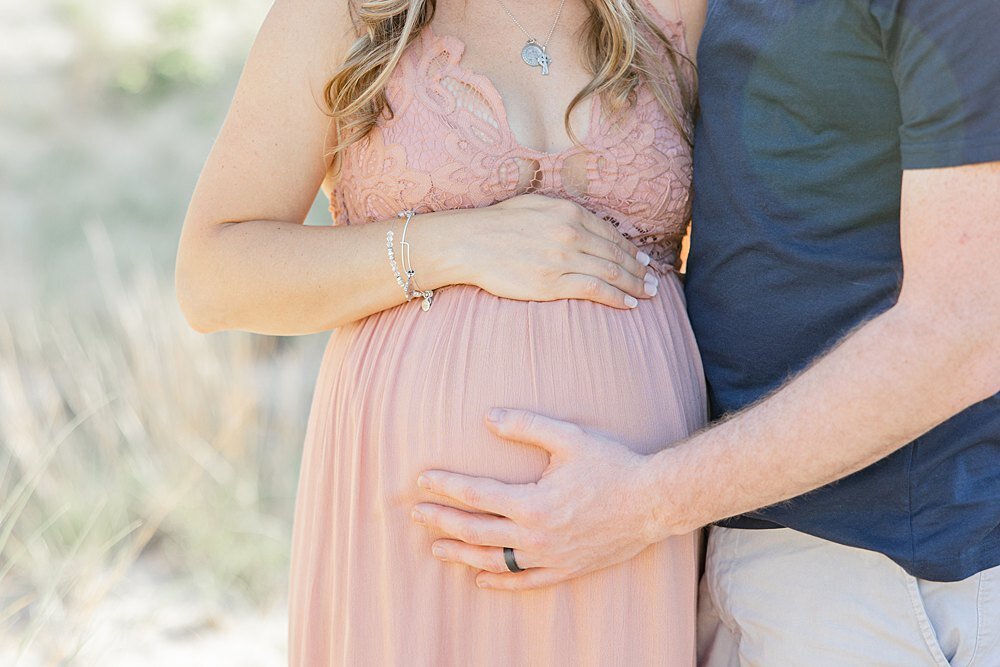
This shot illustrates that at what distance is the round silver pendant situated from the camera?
1.99 m

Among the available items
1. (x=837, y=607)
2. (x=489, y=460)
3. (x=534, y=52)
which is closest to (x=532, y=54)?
(x=534, y=52)

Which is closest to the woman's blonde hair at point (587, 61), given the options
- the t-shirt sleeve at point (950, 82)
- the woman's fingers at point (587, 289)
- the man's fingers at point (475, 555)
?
the woman's fingers at point (587, 289)

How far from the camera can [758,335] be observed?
1.74 m

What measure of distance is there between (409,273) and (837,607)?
96 centimetres

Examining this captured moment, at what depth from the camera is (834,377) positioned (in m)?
1.43

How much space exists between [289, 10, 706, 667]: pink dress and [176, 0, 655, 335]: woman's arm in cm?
6

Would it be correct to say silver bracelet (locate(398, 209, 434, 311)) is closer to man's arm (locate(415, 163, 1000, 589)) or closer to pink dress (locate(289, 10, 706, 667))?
pink dress (locate(289, 10, 706, 667))

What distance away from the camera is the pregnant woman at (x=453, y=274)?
1.74 meters

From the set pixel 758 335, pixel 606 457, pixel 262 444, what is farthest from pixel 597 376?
pixel 262 444

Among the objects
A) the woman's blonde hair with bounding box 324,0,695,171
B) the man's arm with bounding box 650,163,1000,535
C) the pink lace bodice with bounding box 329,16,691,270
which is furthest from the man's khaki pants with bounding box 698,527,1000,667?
the woman's blonde hair with bounding box 324,0,695,171

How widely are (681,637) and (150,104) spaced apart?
973 centimetres

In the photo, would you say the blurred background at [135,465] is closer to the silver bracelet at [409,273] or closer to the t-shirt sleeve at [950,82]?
the silver bracelet at [409,273]

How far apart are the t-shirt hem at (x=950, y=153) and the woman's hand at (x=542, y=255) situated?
0.61 metres

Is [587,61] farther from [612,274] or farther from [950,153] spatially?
[950,153]
